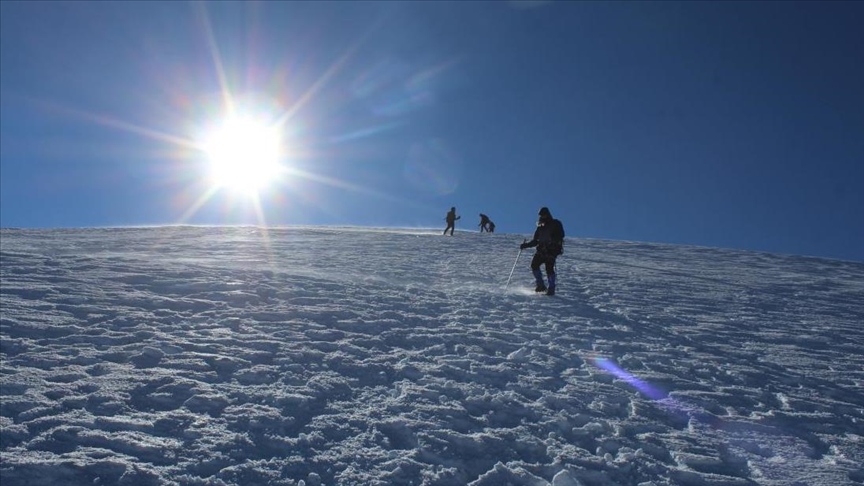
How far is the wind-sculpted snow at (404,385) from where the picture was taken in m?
4.14

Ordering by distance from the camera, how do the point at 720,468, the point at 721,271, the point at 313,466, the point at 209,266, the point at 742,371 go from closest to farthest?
the point at 313,466, the point at 720,468, the point at 742,371, the point at 209,266, the point at 721,271

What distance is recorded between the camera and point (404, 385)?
5.74 metres

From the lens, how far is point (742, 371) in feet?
22.7

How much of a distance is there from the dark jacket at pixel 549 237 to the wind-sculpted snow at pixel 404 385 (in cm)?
124

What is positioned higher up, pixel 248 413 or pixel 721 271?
pixel 721 271

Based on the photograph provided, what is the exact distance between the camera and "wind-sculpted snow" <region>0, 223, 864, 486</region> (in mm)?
4145

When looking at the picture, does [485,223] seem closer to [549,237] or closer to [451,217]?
[451,217]

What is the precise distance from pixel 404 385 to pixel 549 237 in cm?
770

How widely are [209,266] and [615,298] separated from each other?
1081 centimetres

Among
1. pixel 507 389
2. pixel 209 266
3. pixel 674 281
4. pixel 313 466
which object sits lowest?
pixel 313 466

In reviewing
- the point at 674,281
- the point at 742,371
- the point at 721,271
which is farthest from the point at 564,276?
the point at 742,371

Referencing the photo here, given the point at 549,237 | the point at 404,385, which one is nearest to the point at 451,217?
the point at 549,237

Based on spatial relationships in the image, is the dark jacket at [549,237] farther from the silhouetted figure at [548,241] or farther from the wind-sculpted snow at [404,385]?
the wind-sculpted snow at [404,385]

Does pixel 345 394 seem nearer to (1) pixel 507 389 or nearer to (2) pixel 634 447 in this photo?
(1) pixel 507 389
